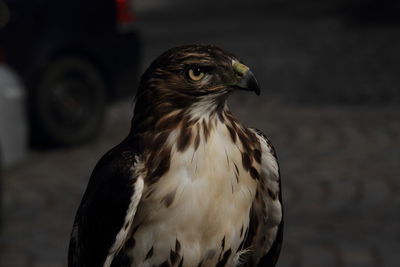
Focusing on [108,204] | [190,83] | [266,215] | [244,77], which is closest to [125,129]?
[266,215]

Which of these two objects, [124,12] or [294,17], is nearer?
[124,12]

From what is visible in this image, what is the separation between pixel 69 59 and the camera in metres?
11.3

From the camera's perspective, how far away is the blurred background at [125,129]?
26.1 feet

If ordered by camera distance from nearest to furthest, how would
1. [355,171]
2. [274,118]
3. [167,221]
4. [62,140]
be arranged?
1. [167,221]
2. [355,171]
3. [62,140]
4. [274,118]

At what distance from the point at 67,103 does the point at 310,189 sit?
3.21m

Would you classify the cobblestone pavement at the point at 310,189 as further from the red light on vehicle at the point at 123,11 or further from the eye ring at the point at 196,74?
the eye ring at the point at 196,74

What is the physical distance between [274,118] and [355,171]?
3084 mm

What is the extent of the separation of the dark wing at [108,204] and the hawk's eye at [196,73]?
314 millimetres

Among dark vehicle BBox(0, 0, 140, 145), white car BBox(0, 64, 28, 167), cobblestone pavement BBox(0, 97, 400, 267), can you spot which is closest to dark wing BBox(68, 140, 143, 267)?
cobblestone pavement BBox(0, 97, 400, 267)

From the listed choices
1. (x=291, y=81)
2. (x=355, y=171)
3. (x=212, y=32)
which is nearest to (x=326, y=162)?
(x=355, y=171)

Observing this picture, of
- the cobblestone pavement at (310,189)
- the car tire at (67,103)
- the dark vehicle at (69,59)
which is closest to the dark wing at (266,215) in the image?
the cobblestone pavement at (310,189)

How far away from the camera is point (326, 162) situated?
10.2m

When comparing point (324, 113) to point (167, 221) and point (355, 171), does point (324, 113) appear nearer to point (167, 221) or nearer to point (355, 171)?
point (355, 171)

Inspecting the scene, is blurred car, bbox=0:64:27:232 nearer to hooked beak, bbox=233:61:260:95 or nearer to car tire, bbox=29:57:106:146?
car tire, bbox=29:57:106:146
